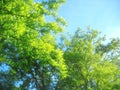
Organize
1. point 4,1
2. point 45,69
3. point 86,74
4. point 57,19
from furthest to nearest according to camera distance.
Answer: point 45,69
point 86,74
point 57,19
point 4,1

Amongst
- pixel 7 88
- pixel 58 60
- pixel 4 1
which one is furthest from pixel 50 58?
pixel 7 88

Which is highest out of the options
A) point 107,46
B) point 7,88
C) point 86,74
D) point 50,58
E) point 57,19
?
point 107,46

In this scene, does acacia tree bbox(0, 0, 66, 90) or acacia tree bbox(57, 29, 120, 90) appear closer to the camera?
acacia tree bbox(0, 0, 66, 90)

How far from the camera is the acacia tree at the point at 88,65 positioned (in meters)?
40.3

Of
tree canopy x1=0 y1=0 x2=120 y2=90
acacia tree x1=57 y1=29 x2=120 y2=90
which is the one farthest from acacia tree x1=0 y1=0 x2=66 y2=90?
acacia tree x1=57 y1=29 x2=120 y2=90

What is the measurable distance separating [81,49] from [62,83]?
740 cm

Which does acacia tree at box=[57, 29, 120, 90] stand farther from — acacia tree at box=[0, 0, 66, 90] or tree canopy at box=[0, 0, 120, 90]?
acacia tree at box=[0, 0, 66, 90]

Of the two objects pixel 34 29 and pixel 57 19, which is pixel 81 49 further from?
A: pixel 34 29

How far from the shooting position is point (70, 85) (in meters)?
45.6

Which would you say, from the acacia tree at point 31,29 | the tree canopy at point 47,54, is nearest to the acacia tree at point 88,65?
the tree canopy at point 47,54

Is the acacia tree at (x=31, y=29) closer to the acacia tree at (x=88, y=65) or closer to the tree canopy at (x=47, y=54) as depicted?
the tree canopy at (x=47, y=54)

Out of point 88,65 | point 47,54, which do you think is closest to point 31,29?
point 47,54

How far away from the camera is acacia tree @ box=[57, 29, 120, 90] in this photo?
132 ft

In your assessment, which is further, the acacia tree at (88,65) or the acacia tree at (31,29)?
the acacia tree at (88,65)
